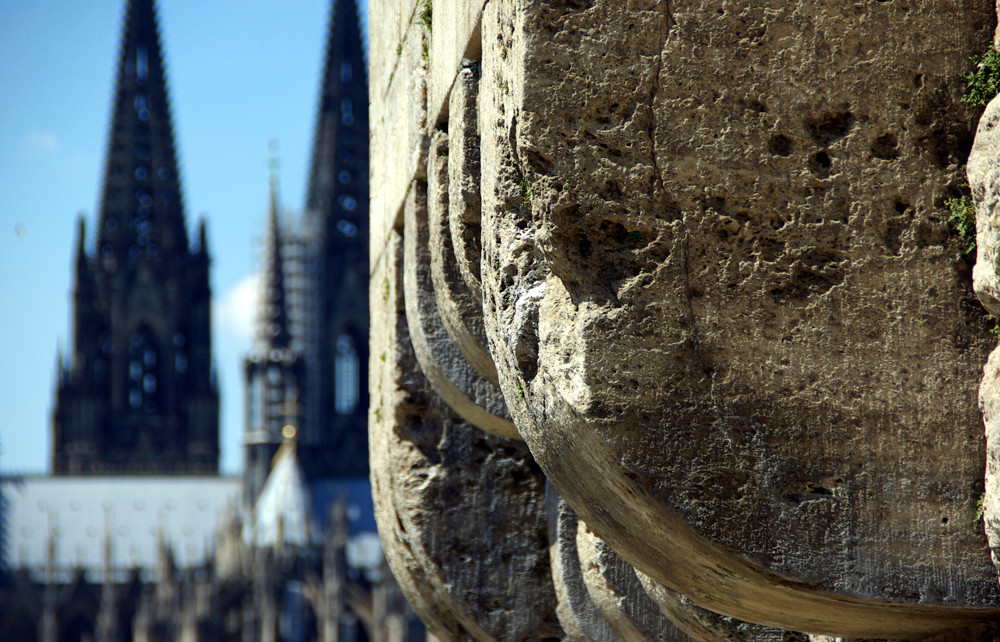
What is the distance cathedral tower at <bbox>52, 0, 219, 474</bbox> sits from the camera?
56.1 m

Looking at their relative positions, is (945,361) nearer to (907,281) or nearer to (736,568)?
(907,281)

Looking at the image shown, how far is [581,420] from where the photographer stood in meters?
2.49

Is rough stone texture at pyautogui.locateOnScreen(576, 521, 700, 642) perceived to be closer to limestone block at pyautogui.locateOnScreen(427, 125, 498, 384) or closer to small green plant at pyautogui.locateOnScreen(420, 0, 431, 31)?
limestone block at pyautogui.locateOnScreen(427, 125, 498, 384)

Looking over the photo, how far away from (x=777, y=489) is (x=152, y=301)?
56073 millimetres

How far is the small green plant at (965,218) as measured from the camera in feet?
8.33

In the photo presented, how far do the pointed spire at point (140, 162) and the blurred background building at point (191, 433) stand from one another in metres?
0.06

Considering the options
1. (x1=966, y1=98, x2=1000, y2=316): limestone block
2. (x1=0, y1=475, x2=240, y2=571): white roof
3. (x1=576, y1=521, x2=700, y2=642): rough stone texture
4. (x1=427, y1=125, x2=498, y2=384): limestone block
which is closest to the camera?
(x1=966, y1=98, x2=1000, y2=316): limestone block

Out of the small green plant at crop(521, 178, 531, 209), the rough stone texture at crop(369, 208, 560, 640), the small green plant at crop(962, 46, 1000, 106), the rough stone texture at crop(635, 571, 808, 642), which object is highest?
the small green plant at crop(962, 46, 1000, 106)

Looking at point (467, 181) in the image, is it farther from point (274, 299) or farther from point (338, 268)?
point (338, 268)

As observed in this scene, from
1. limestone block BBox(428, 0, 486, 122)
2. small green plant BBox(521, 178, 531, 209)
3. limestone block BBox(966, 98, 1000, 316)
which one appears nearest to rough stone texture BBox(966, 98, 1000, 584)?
limestone block BBox(966, 98, 1000, 316)

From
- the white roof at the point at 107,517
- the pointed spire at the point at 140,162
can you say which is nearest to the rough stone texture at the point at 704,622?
the white roof at the point at 107,517

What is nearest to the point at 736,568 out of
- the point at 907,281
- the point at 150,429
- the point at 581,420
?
the point at 581,420

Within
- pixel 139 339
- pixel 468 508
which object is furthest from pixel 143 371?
pixel 468 508

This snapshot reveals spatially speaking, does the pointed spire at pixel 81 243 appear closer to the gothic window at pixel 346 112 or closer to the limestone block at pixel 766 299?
the gothic window at pixel 346 112
